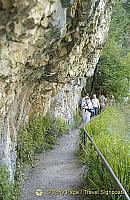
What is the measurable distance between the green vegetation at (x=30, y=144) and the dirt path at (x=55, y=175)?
259 millimetres

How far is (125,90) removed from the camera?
2988 cm

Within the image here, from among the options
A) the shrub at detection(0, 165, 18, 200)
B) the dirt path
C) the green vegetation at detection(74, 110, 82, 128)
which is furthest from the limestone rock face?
the green vegetation at detection(74, 110, 82, 128)

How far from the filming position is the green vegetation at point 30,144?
8.43 m

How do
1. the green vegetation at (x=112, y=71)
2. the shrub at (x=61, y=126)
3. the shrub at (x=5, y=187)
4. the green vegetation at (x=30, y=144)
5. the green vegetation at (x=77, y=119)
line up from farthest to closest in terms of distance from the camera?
the green vegetation at (x=112, y=71) < the green vegetation at (x=77, y=119) < the shrub at (x=61, y=126) < the green vegetation at (x=30, y=144) < the shrub at (x=5, y=187)

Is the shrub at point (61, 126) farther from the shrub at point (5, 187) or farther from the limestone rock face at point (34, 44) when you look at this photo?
the shrub at point (5, 187)

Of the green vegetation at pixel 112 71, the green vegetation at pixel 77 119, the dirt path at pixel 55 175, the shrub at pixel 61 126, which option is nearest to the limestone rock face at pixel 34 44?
the dirt path at pixel 55 175

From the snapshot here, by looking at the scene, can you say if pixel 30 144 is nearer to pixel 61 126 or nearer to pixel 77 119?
pixel 61 126

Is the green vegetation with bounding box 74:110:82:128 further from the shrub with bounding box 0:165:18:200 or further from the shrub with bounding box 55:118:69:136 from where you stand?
the shrub with bounding box 0:165:18:200

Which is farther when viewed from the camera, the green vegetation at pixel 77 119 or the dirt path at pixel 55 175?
the green vegetation at pixel 77 119

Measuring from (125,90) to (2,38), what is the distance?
2452 cm

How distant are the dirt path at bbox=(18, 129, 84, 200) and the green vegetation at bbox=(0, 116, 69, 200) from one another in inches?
10.2

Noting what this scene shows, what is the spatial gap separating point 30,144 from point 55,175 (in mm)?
2365

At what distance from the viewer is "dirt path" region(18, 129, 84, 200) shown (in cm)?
917

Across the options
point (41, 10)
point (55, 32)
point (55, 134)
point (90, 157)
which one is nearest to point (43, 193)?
point (90, 157)
